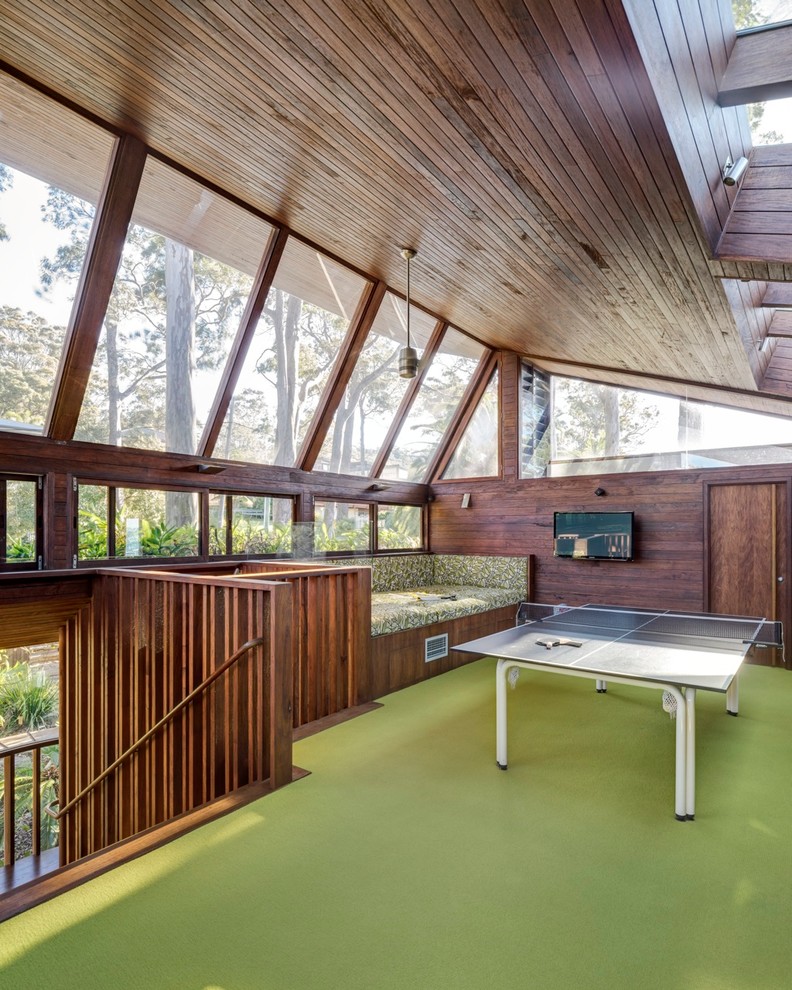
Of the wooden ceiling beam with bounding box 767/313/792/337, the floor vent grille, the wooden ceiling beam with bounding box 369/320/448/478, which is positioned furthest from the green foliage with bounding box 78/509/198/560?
the wooden ceiling beam with bounding box 767/313/792/337

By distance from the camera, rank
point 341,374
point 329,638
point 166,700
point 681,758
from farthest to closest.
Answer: point 341,374, point 329,638, point 166,700, point 681,758

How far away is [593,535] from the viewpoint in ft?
21.9

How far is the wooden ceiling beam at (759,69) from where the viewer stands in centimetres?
233

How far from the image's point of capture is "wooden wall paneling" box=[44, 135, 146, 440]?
12.8 ft

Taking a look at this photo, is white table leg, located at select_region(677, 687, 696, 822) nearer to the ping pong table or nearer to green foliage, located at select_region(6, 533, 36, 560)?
the ping pong table

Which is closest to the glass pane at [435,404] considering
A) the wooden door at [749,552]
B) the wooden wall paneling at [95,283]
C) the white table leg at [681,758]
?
the wooden door at [749,552]

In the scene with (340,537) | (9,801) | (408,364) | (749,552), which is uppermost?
(408,364)

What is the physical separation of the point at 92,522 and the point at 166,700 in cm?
171

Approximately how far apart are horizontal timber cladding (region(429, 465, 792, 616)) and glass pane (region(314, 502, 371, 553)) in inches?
54.4

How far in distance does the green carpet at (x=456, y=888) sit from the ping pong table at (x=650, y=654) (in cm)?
35

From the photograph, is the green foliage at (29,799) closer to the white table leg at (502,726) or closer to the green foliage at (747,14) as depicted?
the white table leg at (502,726)

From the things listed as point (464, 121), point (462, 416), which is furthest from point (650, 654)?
point (462, 416)

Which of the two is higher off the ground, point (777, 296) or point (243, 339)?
point (243, 339)

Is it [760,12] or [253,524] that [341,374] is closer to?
[253,524]
